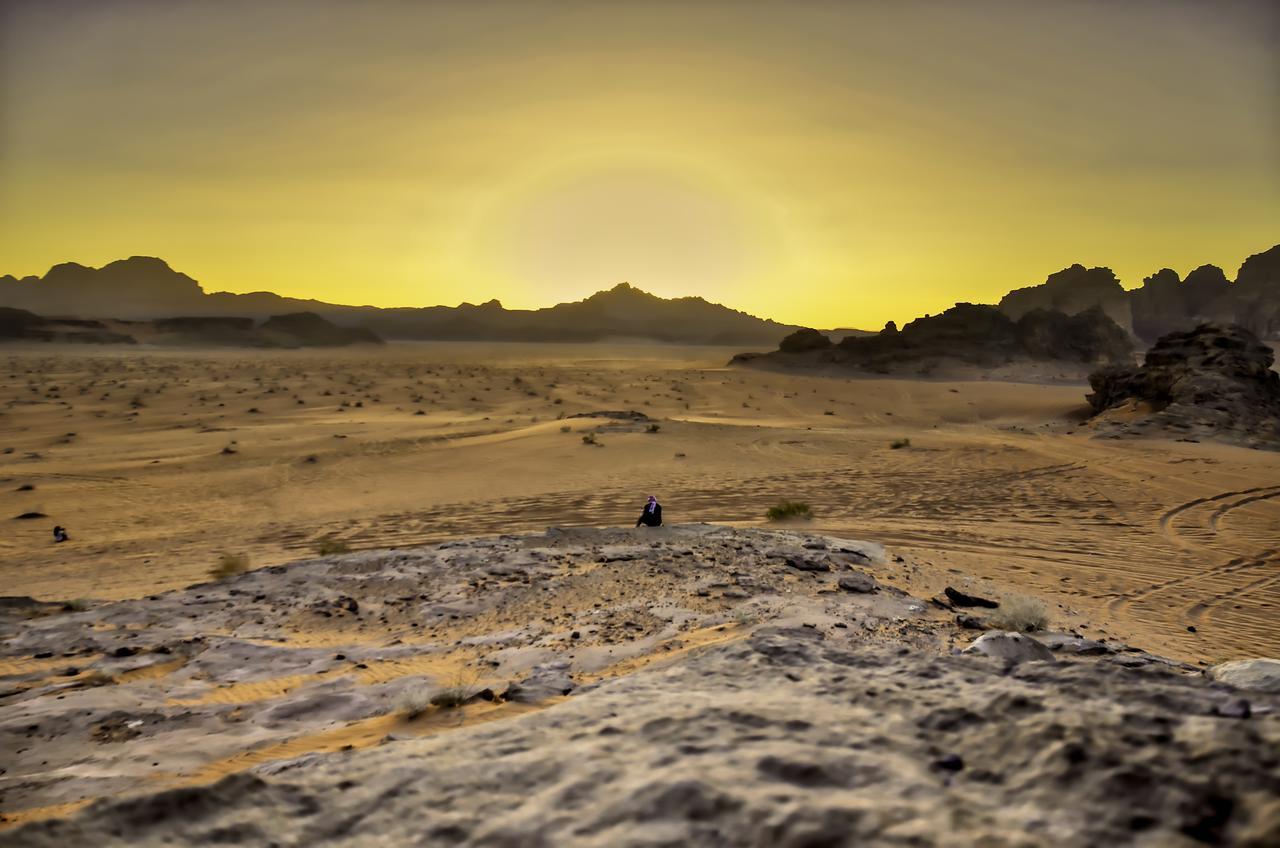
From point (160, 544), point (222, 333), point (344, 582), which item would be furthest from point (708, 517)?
point (222, 333)

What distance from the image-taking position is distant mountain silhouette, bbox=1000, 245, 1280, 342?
96.4m

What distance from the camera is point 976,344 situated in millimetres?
54469

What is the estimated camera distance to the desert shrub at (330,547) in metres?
10.8

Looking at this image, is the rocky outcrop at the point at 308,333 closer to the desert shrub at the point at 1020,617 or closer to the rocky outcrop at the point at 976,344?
the rocky outcrop at the point at 976,344

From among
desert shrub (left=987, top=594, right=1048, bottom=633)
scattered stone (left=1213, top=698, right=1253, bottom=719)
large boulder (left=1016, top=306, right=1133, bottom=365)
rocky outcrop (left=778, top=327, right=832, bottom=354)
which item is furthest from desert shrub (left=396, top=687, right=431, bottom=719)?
large boulder (left=1016, top=306, right=1133, bottom=365)

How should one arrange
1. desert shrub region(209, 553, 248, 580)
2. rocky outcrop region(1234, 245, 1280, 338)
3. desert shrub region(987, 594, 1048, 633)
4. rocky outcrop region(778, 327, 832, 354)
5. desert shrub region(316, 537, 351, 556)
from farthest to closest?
1. rocky outcrop region(1234, 245, 1280, 338)
2. rocky outcrop region(778, 327, 832, 354)
3. desert shrub region(316, 537, 351, 556)
4. desert shrub region(209, 553, 248, 580)
5. desert shrub region(987, 594, 1048, 633)

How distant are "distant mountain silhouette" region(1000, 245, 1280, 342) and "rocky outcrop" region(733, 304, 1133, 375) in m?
40.3

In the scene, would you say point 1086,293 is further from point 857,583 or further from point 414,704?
point 414,704

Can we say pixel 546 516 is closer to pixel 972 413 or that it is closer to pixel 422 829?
pixel 422 829

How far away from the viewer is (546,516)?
13742mm

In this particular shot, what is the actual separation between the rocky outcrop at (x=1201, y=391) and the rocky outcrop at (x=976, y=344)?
24810mm

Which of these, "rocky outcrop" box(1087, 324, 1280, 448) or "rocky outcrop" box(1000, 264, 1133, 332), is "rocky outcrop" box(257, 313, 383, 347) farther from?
"rocky outcrop" box(1087, 324, 1280, 448)

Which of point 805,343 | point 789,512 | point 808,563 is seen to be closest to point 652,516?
point 808,563

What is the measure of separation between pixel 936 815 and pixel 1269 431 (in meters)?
27.4
